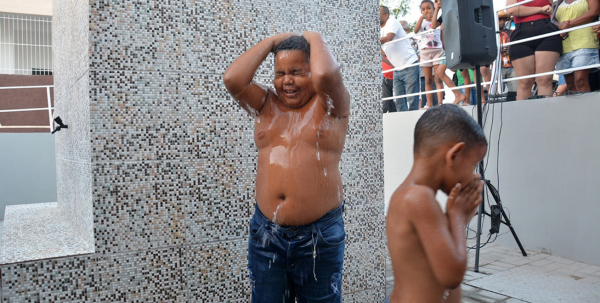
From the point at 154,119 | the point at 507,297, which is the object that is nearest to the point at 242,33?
the point at 154,119

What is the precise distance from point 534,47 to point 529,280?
2976mm

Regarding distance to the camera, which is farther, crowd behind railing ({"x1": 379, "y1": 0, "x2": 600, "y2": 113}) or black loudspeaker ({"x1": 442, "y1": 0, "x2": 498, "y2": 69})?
crowd behind railing ({"x1": 379, "y1": 0, "x2": 600, "y2": 113})

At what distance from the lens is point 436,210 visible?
1416 millimetres

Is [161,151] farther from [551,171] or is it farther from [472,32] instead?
[551,171]

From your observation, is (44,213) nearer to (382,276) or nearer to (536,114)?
(382,276)

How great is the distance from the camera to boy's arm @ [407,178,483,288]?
4.56ft

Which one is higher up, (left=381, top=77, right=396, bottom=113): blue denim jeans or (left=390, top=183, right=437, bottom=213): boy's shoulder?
(left=381, top=77, right=396, bottom=113): blue denim jeans

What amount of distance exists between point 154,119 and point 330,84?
1383 mm

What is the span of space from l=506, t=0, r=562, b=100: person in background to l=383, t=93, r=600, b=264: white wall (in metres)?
0.36

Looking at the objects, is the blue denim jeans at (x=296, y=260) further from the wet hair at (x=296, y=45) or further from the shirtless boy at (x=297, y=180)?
the wet hair at (x=296, y=45)

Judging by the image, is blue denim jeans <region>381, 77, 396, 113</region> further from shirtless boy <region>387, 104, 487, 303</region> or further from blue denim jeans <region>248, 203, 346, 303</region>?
shirtless boy <region>387, 104, 487, 303</region>

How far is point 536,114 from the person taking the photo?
5.37 m

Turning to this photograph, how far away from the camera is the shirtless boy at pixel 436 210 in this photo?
1.40 metres

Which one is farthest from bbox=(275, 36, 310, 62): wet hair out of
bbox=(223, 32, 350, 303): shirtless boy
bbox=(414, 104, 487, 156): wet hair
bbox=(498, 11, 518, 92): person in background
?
bbox=(498, 11, 518, 92): person in background
